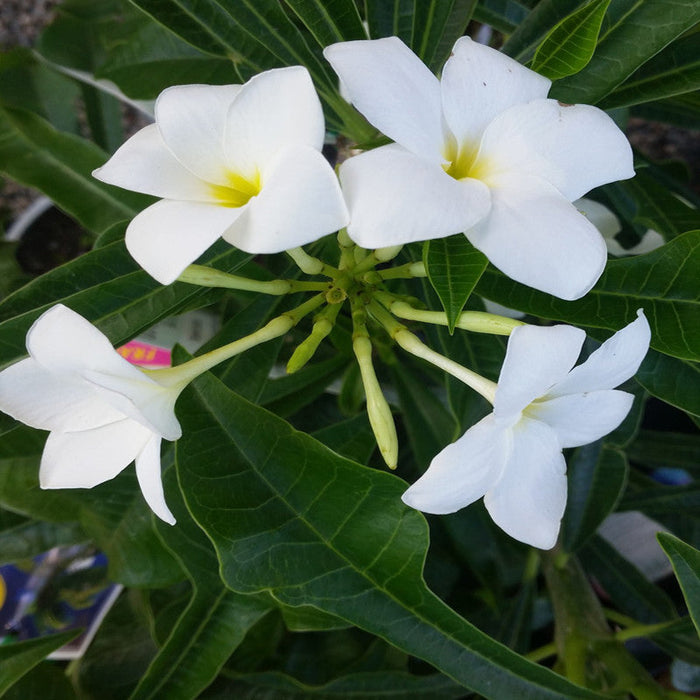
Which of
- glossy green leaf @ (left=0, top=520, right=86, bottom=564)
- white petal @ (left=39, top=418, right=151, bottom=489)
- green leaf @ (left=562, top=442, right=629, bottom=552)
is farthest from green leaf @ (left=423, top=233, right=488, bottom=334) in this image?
glossy green leaf @ (left=0, top=520, right=86, bottom=564)

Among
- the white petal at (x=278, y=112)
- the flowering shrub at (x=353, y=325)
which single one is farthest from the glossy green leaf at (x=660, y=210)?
the white petal at (x=278, y=112)

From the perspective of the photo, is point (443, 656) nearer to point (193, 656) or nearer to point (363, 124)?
point (193, 656)

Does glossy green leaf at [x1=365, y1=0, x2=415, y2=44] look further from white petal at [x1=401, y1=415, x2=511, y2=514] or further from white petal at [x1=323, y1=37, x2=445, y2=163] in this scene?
white petal at [x1=401, y1=415, x2=511, y2=514]

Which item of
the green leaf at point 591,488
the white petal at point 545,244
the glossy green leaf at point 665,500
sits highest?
the white petal at point 545,244

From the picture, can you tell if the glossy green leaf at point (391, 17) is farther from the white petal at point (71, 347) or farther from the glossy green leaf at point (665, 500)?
the glossy green leaf at point (665, 500)

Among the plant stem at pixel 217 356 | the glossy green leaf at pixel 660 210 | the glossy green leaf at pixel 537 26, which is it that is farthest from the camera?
the glossy green leaf at pixel 660 210

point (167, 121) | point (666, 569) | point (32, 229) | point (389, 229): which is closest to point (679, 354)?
point (389, 229)

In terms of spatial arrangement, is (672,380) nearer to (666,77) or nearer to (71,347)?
(666,77)

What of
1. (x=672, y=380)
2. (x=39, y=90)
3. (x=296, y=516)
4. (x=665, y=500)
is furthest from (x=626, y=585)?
(x=39, y=90)
